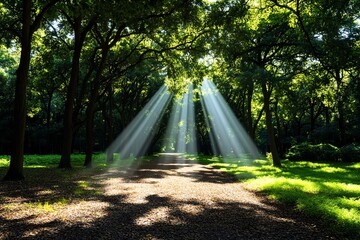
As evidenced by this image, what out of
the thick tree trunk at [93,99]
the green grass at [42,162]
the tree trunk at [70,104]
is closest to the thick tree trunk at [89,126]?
the thick tree trunk at [93,99]

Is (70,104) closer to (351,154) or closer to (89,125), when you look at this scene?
(89,125)

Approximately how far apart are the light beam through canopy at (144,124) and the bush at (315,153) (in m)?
18.5

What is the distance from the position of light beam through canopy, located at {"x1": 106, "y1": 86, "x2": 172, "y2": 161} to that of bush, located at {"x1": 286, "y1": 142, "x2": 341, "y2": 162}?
18455mm

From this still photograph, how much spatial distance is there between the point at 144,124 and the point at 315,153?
78.2 feet

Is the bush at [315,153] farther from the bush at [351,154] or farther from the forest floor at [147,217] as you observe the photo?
the forest floor at [147,217]

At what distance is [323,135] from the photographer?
39.2m

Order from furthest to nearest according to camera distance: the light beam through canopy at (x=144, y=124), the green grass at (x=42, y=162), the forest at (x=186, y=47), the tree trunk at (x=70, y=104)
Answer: the light beam through canopy at (x=144, y=124), the green grass at (x=42, y=162), the tree trunk at (x=70, y=104), the forest at (x=186, y=47)

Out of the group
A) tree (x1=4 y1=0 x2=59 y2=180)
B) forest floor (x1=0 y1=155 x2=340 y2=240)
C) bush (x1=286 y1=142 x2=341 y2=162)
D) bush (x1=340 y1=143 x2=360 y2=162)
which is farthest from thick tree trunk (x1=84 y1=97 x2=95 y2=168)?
bush (x1=340 y1=143 x2=360 y2=162)

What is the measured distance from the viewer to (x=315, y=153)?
99.7 ft

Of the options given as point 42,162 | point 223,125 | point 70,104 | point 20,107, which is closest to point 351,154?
point 223,125

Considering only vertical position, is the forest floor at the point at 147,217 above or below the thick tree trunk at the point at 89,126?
below

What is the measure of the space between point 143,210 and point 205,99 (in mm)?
40044

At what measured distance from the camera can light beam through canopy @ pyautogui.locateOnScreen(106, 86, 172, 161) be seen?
4066cm

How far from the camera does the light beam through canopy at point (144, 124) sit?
40.7 metres
